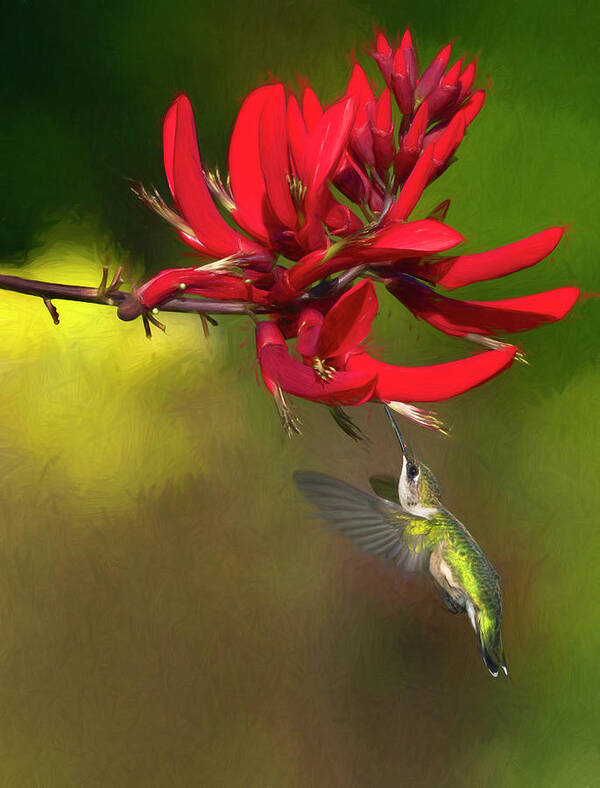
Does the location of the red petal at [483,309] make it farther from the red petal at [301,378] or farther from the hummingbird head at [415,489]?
the hummingbird head at [415,489]

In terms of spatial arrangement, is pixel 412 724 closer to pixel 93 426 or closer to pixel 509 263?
pixel 93 426

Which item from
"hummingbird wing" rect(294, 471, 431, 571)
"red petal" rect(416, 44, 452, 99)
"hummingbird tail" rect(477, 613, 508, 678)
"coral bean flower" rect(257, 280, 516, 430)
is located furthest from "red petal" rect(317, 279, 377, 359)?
"hummingbird tail" rect(477, 613, 508, 678)

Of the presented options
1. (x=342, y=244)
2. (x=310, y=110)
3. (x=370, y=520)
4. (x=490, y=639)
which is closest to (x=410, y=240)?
(x=342, y=244)

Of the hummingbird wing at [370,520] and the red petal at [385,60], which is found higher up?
the red petal at [385,60]

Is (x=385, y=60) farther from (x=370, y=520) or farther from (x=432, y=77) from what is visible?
(x=370, y=520)

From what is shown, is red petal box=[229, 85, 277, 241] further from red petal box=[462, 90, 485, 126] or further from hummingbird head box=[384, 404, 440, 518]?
hummingbird head box=[384, 404, 440, 518]

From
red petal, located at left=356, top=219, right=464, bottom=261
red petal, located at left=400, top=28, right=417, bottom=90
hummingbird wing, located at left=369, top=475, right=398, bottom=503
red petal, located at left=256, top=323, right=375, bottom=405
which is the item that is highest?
red petal, located at left=400, top=28, right=417, bottom=90

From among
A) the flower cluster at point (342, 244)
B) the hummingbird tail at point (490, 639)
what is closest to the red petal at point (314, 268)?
the flower cluster at point (342, 244)
